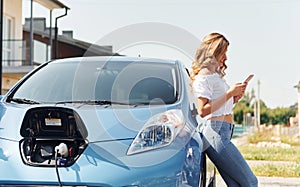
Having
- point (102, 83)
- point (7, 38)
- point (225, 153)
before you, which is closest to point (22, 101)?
point (102, 83)

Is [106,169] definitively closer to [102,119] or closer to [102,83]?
[102,119]

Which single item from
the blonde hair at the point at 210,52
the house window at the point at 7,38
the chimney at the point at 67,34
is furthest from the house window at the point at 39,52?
the blonde hair at the point at 210,52

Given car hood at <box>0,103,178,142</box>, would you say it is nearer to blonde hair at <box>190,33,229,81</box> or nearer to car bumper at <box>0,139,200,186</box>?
car bumper at <box>0,139,200,186</box>

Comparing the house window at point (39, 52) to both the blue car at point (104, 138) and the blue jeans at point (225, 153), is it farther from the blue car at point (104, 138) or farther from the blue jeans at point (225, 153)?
the blue jeans at point (225, 153)

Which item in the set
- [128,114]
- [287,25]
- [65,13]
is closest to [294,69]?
[287,25]

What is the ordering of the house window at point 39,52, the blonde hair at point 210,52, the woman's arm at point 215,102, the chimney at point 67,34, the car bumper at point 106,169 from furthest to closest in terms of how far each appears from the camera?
the chimney at point 67,34
the house window at point 39,52
the blonde hair at point 210,52
the woman's arm at point 215,102
the car bumper at point 106,169

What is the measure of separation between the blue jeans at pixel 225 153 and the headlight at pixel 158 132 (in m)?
0.46

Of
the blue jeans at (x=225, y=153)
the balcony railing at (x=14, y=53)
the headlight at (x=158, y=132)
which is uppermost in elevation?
the balcony railing at (x=14, y=53)

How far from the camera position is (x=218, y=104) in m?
3.33

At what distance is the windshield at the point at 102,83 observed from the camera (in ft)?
11.4

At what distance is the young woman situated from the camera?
10.9ft

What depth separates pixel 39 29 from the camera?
22375 millimetres

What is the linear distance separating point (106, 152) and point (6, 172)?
57 centimetres

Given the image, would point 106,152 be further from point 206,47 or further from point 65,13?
point 65,13
